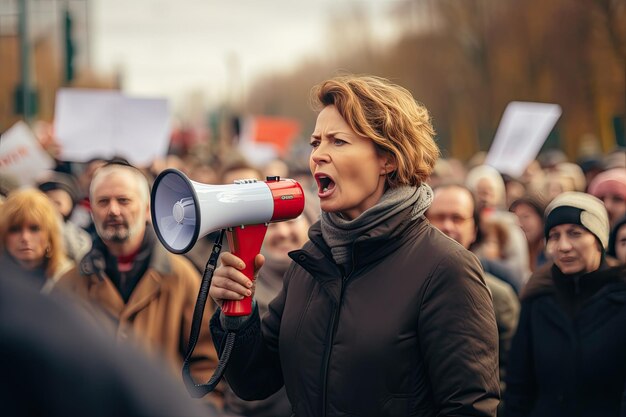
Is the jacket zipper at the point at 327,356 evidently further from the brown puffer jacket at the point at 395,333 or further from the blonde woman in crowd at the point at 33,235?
the blonde woman in crowd at the point at 33,235

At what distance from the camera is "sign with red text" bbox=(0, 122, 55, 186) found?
297 inches

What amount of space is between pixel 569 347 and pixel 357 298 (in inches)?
59.8

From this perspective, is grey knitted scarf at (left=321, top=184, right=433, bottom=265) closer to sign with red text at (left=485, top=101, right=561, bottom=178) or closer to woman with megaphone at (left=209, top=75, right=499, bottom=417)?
woman with megaphone at (left=209, top=75, right=499, bottom=417)

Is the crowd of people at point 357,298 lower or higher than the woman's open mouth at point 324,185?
lower

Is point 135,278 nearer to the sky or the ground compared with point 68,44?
nearer to the ground

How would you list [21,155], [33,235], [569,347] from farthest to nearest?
[21,155]
[33,235]
[569,347]

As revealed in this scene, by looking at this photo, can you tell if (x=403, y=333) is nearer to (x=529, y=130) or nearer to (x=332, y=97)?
(x=332, y=97)

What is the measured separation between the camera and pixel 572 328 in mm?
3893

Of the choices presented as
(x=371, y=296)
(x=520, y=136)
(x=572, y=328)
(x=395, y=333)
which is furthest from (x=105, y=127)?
(x=395, y=333)

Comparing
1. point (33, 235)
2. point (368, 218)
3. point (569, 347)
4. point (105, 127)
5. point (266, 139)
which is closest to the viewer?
point (368, 218)

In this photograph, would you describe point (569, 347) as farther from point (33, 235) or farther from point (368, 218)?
point (33, 235)

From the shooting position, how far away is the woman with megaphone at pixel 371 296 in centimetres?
254

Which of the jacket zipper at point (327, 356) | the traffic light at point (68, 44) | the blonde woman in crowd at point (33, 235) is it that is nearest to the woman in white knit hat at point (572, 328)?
the jacket zipper at point (327, 356)

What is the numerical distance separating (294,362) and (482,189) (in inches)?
225
